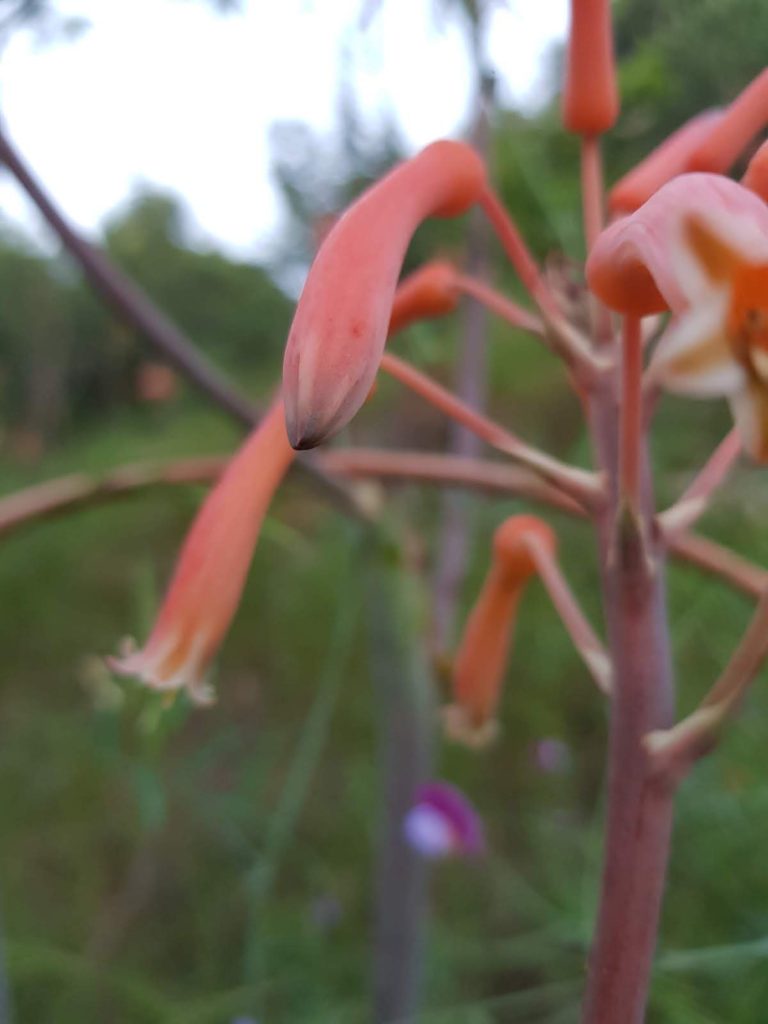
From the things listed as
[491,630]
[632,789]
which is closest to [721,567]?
[491,630]

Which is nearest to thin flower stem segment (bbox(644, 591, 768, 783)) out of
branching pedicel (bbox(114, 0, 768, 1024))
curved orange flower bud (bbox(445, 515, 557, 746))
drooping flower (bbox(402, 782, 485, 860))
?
branching pedicel (bbox(114, 0, 768, 1024))

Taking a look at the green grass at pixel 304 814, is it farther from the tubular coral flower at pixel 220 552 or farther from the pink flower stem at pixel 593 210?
the pink flower stem at pixel 593 210

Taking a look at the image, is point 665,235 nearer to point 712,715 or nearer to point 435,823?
point 712,715

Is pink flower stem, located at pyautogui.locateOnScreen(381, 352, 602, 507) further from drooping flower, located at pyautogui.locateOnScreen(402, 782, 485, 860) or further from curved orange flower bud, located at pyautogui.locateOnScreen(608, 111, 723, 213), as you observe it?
drooping flower, located at pyautogui.locateOnScreen(402, 782, 485, 860)

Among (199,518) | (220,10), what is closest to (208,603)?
(199,518)

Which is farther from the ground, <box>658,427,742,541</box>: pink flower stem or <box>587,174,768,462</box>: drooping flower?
<box>587,174,768,462</box>: drooping flower

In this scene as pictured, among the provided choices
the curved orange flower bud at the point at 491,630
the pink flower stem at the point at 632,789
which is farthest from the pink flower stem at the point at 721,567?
the pink flower stem at the point at 632,789
